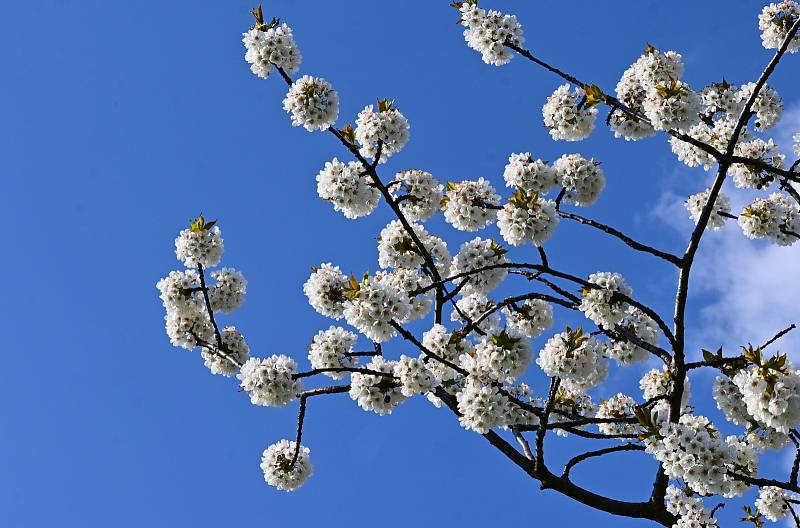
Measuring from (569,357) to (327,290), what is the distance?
2784 millimetres

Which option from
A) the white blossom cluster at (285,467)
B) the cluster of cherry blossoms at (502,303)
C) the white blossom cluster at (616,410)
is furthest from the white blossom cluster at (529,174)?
the white blossom cluster at (285,467)

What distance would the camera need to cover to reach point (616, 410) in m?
11.2

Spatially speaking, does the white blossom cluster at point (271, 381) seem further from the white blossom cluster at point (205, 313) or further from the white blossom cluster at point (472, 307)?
the white blossom cluster at point (472, 307)

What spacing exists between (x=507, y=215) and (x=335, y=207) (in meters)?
2.01

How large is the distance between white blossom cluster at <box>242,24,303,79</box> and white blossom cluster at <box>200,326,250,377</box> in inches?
139

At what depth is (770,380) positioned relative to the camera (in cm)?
785

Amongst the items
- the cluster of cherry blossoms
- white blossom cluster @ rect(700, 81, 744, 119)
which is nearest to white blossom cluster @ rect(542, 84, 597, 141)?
the cluster of cherry blossoms

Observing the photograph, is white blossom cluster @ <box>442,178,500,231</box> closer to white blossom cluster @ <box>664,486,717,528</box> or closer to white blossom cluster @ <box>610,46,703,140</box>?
white blossom cluster @ <box>610,46,703,140</box>

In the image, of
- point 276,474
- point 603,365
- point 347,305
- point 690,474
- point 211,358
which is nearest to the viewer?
point 690,474

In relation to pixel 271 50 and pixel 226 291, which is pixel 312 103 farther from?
pixel 226 291

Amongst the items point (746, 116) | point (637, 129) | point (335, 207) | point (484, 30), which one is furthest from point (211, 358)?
point (746, 116)

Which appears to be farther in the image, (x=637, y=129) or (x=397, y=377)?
(x=637, y=129)

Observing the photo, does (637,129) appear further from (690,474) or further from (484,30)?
(690,474)

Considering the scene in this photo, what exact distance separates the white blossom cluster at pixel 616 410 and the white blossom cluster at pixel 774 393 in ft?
9.99
